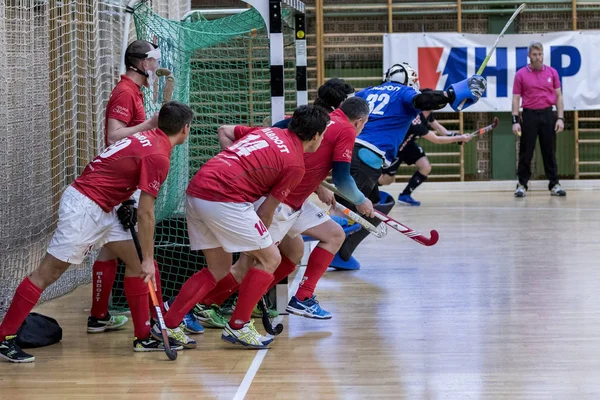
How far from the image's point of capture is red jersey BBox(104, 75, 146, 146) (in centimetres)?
412

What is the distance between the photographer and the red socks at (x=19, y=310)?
3.67m

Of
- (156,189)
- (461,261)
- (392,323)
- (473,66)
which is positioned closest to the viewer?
(156,189)

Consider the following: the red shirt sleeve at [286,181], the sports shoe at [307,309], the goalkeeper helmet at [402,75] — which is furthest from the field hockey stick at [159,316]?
the goalkeeper helmet at [402,75]

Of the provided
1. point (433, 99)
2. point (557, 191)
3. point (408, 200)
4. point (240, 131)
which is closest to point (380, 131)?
point (433, 99)

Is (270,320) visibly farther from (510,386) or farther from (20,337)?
(510,386)

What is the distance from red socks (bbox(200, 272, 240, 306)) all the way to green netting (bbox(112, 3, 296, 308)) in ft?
1.74

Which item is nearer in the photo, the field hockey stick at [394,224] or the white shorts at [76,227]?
the white shorts at [76,227]

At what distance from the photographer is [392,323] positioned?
4.33m

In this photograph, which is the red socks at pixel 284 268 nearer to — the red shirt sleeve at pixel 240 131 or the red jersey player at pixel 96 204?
the red shirt sleeve at pixel 240 131

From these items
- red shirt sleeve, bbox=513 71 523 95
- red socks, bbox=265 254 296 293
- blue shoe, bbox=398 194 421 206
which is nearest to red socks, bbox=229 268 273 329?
red socks, bbox=265 254 296 293

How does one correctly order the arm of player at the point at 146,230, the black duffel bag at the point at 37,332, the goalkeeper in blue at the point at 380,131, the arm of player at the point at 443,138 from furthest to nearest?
1. the arm of player at the point at 443,138
2. the goalkeeper in blue at the point at 380,131
3. the black duffel bag at the point at 37,332
4. the arm of player at the point at 146,230

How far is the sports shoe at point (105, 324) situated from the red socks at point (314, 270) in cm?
87

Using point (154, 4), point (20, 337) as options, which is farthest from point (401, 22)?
point (20, 337)

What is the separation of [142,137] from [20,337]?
1038mm
